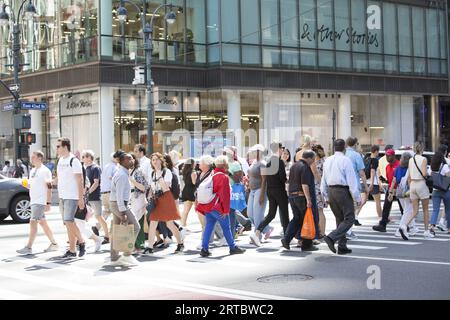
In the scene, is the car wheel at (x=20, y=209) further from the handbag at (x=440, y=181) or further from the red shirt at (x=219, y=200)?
the handbag at (x=440, y=181)

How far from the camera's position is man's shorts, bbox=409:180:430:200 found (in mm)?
14031

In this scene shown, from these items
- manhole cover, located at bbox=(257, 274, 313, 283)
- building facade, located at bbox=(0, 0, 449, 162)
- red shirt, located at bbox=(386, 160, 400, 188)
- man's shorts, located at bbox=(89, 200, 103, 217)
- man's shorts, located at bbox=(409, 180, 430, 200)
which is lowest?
manhole cover, located at bbox=(257, 274, 313, 283)

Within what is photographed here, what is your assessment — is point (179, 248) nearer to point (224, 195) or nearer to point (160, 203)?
point (160, 203)

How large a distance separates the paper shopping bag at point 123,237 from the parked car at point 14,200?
861 centimetres

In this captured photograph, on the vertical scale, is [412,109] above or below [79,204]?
above

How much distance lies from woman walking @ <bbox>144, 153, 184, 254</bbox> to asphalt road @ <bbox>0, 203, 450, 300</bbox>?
46cm

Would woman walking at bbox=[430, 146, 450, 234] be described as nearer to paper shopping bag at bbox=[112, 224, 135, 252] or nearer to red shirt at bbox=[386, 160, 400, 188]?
red shirt at bbox=[386, 160, 400, 188]

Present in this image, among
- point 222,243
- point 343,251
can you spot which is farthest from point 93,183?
point 343,251

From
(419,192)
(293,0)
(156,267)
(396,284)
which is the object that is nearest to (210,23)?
(293,0)

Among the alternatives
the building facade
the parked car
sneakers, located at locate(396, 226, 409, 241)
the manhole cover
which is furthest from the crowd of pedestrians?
the building facade

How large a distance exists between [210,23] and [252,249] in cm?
2522

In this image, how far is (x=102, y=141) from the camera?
34688 millimetres

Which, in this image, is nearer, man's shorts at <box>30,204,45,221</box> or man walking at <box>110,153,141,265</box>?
man walking at <box>110,153,141,265</box>
